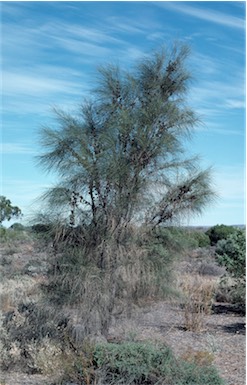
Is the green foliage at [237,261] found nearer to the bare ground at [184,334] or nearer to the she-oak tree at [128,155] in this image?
Result: the bare ground at [184,334]

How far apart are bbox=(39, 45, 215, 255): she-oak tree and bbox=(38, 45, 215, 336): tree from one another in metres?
0.01

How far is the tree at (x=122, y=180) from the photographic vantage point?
8320mm

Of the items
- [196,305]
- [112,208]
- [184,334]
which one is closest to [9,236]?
[196,305]

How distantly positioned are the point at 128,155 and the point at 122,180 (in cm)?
35

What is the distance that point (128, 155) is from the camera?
8422 millimetres

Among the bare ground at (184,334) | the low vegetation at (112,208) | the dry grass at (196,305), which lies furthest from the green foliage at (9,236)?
the low vegetation at (112,208)

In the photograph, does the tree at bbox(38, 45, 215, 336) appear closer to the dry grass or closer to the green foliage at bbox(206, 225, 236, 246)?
the dry grass

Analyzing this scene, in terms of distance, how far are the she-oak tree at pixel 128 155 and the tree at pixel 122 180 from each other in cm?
1

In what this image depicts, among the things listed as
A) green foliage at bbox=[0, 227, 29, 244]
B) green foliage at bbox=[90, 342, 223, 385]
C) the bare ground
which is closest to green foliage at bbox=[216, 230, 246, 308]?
the bare ground

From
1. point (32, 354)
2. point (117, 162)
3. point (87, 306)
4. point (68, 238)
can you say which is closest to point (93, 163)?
point (117, 162)

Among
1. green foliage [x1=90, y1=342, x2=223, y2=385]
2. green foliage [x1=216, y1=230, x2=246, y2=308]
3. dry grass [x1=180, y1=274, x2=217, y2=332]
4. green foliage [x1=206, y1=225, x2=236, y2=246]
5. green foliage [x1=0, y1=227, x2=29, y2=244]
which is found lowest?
green foliage [x1=90, y1=342, x2=223, y2=385]

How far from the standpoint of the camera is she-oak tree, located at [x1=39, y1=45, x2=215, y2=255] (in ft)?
27.3

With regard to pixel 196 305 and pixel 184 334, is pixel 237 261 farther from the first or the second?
pixel 184 334

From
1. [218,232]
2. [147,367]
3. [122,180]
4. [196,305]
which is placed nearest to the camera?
[147,367]
